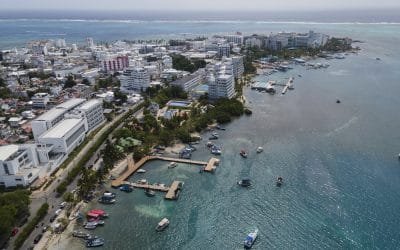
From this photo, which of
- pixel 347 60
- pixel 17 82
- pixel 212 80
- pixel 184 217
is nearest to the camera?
pixel 184 217

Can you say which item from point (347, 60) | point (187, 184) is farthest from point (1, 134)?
point (347, 60)

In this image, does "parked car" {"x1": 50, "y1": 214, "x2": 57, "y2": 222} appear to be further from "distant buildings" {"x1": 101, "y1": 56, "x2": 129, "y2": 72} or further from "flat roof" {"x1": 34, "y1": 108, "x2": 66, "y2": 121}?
"distant buildings" {"x1": 101, "y1": 56, "x2": 129, "y2": 72}

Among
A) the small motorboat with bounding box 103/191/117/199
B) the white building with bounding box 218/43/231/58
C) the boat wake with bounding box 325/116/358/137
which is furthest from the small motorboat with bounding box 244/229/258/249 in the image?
the white building with bounding box 218/43/231/58

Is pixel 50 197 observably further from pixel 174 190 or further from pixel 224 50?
pixel 224 50

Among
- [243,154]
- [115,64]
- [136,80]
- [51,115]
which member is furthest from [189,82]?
[243,154]

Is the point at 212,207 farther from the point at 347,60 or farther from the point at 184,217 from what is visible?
the point at 347,60

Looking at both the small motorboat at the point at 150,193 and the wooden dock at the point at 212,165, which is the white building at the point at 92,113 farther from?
the wooden dock at the point at 212,165
